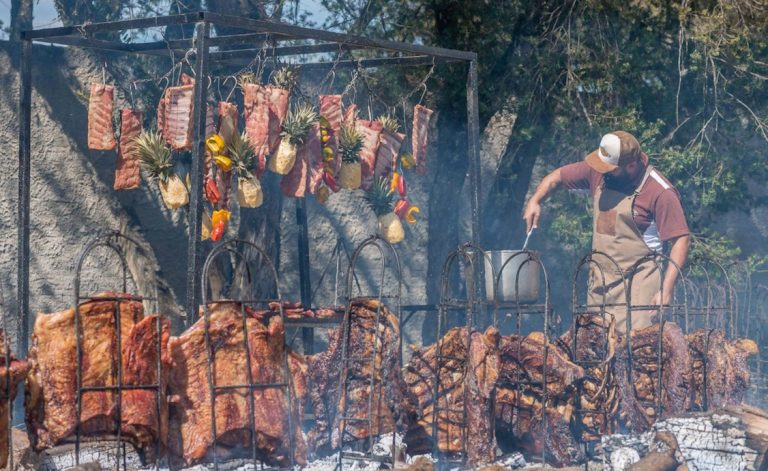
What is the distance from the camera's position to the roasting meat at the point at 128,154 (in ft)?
22.7

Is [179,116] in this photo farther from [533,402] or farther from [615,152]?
[615,152]

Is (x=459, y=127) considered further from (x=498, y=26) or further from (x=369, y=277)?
(x=369, y=277)

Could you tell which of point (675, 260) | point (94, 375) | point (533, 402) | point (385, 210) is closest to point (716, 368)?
point (675, 260)

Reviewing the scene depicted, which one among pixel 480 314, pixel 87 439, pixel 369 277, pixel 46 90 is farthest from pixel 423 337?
pixel 87 439

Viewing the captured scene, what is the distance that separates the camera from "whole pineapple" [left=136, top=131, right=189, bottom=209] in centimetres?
660

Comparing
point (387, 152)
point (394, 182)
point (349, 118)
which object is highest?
point (349, 118)

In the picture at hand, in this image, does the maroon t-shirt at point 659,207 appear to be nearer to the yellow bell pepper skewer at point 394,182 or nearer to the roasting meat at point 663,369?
the roasting meat at point 663,369

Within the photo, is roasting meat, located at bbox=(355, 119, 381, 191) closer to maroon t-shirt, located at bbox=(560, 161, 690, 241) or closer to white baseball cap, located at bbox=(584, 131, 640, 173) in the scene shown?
white baseball cap, located at bbox=(584, 131, 640, 173)

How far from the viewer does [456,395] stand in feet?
19.3

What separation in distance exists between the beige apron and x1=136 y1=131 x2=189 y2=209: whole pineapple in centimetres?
343

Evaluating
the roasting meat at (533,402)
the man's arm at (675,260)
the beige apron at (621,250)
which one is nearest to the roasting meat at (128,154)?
the roasting meat at (533,402)

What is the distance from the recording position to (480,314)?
708 cm

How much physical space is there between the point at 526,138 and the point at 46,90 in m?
4.59

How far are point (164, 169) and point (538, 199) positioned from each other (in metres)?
3.25
